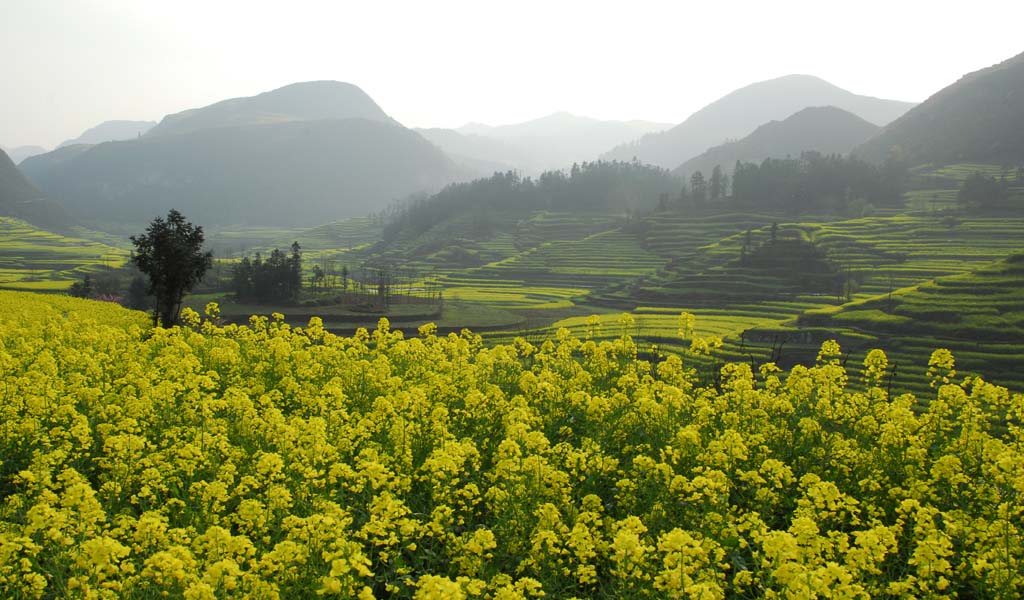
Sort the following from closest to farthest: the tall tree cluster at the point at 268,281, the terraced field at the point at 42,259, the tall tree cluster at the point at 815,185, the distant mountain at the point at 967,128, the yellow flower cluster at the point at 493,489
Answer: the yellow flower cluster at the point at 493,489, the tall tree cluster at the point at 268,281, the terraced field at the point at 42,259, the tall tree cluster at the point at 815,185, the distant mountain at the point at 967,128

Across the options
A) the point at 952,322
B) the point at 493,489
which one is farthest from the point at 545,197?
the point at 493,489

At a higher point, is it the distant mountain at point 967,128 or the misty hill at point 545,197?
the distant mountain at point 967,128

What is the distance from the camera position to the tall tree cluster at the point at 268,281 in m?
61.8

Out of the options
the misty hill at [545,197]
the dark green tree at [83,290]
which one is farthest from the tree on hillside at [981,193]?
the dark green tree at [83,290]

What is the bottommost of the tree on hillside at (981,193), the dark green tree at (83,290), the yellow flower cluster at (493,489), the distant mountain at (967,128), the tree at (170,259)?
the dark green tree at (83,290)

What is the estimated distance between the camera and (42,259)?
108 metres

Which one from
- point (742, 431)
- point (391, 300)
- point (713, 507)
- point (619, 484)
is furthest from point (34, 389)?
point (391, 300)

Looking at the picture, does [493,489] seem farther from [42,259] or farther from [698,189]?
[698,189]

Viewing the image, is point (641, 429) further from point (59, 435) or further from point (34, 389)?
point (34, 389)

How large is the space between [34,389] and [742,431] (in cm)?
1075

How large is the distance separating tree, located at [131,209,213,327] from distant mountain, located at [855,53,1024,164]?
522ft

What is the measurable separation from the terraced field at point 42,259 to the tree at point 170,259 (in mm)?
45432

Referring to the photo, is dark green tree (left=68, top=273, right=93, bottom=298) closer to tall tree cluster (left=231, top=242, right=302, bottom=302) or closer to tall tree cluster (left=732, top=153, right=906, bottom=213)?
tall tree cluster (left=231, top=242, right=302, bottom=302)

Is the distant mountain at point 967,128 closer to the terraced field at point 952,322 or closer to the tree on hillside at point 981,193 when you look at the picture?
the tree on hillside at point 981,193
